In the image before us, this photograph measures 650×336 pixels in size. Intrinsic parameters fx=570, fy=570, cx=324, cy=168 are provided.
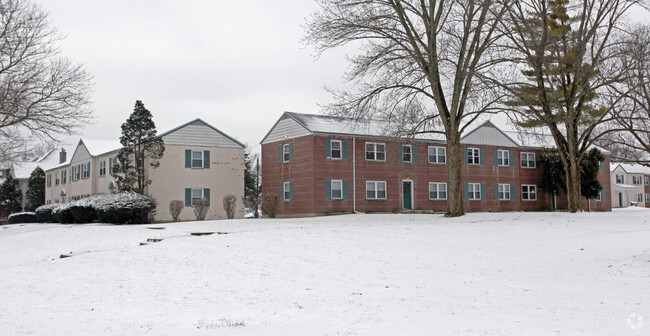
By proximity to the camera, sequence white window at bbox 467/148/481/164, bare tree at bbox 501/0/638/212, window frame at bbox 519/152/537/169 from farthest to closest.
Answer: window frame at bbox 519/152/537/169 < white window at bbox 467/148/481/164 < bare tree at bbox 501/0/638/212

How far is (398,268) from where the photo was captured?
1391 cm

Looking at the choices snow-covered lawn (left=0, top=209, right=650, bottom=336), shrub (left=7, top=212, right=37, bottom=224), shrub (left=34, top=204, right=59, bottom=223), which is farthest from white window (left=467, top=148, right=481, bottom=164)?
shrub (left=7, top=212, right=37, bottom=224)

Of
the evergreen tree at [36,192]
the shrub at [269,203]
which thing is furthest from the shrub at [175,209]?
the evergreen tree at [36,192]

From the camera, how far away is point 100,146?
43.6m

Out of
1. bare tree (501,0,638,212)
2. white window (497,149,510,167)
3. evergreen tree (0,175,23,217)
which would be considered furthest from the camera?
evergreen tree (0,175,23,217)

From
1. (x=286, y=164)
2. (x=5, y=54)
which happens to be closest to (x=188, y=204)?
(x=286, y=164)

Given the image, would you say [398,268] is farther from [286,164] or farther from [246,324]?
[286,164]

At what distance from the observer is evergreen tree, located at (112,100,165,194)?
32.4m

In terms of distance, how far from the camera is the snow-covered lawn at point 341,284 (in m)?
8.45

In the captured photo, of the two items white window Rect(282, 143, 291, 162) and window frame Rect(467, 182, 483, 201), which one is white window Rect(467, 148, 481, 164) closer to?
window frame Rect(467, 182, 483, 201)

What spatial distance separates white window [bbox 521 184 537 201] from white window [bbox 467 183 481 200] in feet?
15.6

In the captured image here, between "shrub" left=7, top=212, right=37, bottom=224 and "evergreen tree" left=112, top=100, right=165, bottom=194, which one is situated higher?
"evergreen tree" left=112, top=100, right=165, bottom=194

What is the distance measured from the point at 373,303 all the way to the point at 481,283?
10.2 ft

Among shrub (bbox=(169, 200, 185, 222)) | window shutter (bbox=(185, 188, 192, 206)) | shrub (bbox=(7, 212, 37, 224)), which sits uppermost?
window shutter (bbox=(185, 188, 192, 206))
